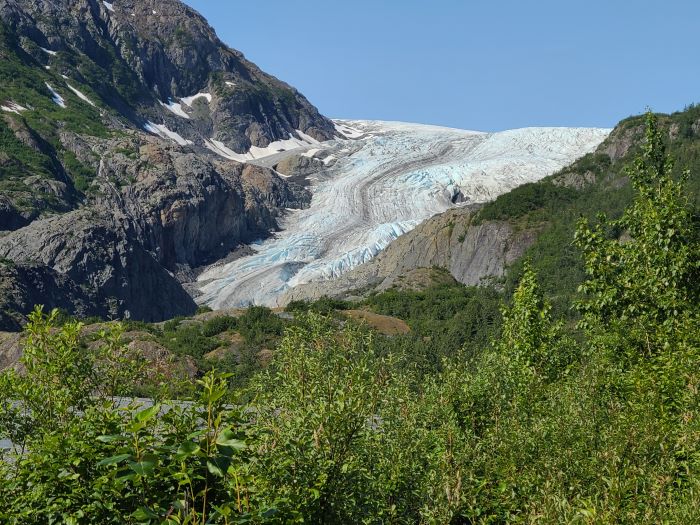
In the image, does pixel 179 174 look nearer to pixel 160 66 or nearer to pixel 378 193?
pixel 378 193

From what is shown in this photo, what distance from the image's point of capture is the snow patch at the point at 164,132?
154675mm

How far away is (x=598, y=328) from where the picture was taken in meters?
17.0

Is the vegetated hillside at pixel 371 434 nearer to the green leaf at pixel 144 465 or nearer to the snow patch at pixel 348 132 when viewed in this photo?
the green leaf at pixel 144 465

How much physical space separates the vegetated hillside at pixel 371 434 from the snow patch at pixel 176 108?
541ft

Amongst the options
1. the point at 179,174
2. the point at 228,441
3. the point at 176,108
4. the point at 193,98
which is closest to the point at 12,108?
the point at 179,174

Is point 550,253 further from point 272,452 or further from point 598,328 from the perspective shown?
point 272,452

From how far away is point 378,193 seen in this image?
411 ft

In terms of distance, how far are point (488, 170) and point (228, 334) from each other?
86.0 meters

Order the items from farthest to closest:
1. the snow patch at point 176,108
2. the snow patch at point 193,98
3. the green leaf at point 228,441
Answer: the snow patch at point 193,98, the snow patch at point 176,108, the green leaf at point 228,441

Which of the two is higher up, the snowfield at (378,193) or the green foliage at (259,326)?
the snowfield at (378,193)

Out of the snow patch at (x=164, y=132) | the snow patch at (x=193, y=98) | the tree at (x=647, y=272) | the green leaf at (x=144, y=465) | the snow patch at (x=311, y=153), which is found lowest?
the green leaf at (x=144, y=465)

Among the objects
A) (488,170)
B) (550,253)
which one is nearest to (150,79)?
(488,170)

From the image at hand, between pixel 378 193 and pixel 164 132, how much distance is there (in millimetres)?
54569

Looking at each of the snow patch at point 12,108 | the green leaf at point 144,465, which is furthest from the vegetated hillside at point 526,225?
the green leaf at point 144,465
